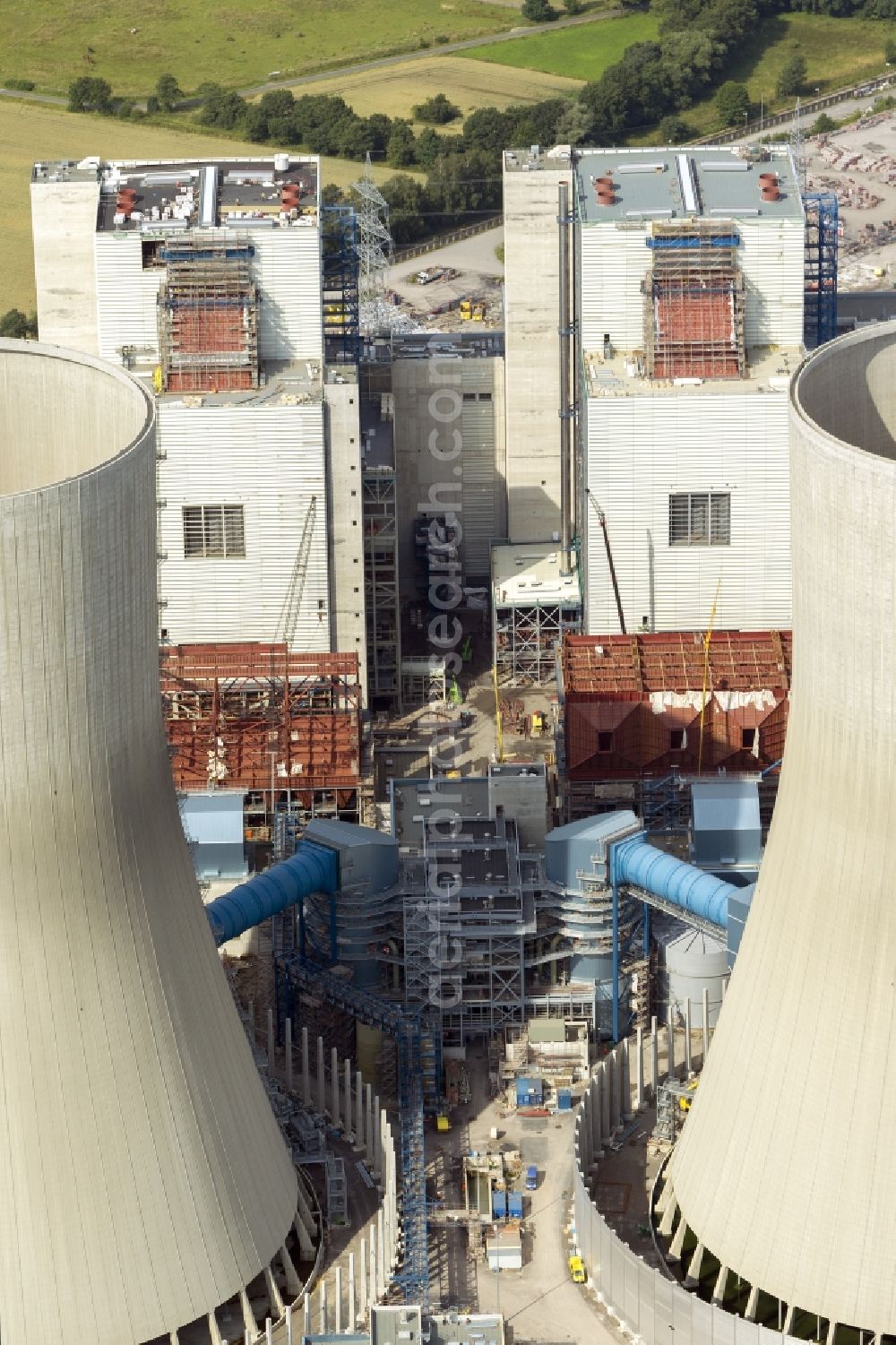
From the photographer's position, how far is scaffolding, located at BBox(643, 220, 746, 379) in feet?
360

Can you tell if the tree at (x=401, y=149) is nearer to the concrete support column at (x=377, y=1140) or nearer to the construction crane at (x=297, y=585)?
the construction crane at (x=297, y=585)

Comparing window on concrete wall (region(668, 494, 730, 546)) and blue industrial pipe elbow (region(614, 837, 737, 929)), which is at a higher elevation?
window on concrete wall (region(668, 494, 730, 546))

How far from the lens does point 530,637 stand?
375ft

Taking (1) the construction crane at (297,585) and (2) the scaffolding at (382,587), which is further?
(2) the scaffolding at (382,587)

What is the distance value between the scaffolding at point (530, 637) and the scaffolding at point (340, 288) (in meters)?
11.8

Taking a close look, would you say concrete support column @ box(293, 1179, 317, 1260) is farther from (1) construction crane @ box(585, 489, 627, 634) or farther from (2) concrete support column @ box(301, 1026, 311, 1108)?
(1) construction crane @ box(585, 489, 627, 634)

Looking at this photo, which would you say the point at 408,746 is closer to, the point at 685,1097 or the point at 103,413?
the point at 685,1097

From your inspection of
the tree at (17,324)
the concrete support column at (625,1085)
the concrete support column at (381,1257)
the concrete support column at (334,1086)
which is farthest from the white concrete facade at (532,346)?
the tree at (17,324)

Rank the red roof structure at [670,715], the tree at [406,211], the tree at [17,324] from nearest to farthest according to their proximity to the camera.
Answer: the red roof structure at [670,715]
the tree at [17,324]
the tree at [406,211]

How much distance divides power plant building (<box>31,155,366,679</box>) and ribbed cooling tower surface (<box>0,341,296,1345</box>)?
31.4m

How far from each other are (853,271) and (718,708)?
78877mm

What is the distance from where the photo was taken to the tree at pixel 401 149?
19112cm

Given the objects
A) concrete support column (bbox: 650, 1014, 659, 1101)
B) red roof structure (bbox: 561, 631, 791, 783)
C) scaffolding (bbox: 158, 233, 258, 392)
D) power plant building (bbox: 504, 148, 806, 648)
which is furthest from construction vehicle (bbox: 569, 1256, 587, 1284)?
scaffolding (bbox: 158, 233, 258, 392)

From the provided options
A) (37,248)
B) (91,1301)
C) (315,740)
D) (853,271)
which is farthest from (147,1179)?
(853,271)
